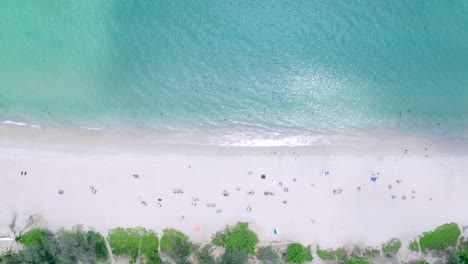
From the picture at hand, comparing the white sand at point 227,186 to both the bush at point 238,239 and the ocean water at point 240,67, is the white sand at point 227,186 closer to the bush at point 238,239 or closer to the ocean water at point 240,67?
the bush at point 238,239

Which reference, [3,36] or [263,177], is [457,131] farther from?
[3,36]

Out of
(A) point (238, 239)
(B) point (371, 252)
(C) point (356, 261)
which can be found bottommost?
(C) point (356, 261)

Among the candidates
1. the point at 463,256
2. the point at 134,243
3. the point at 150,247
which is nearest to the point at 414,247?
the point at 463,256

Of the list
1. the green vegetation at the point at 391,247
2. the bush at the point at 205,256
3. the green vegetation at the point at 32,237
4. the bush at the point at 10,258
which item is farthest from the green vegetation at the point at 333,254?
the bush at the point at 10,258

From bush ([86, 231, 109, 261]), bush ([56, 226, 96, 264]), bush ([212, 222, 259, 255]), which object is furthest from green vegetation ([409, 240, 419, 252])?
bush ([56, 226, 96, 264])

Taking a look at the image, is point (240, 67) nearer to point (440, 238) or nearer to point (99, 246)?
point (99, 246)

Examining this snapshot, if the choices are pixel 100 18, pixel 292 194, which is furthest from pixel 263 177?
pixel 100 18
